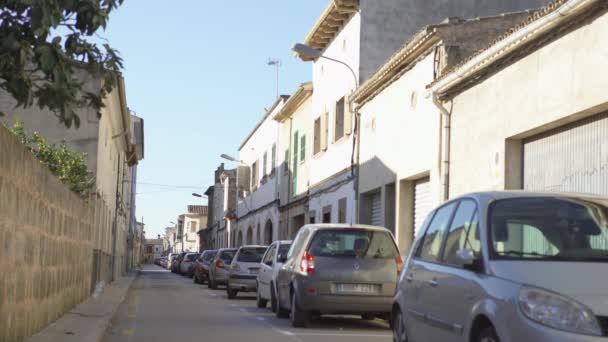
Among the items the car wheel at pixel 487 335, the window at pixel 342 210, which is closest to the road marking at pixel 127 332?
the car wheel at pixel 487 335

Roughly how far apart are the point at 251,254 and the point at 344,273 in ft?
42.6

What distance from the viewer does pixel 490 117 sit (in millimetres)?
17391

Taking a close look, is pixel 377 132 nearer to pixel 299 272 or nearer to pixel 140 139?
pixel 299 272

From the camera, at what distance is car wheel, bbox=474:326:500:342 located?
6.35 metres

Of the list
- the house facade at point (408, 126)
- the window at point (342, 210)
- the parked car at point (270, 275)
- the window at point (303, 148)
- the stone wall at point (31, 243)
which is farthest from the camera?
the window at point (303, 148)

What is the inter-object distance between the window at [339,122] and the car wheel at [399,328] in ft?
74.0

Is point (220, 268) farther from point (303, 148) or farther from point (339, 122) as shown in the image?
point (303, 148)

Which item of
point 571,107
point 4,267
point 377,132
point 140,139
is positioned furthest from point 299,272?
point 140,139

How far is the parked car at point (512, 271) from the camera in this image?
19.4ft

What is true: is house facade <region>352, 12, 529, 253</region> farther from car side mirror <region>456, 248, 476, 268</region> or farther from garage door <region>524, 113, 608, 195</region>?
car side mirror <region>456, 248, 476, 268</region>

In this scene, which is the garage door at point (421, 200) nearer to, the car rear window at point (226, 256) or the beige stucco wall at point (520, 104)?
the beige stucco wall at point (520, 104)

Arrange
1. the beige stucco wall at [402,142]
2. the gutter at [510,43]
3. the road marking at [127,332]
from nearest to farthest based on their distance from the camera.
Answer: the gutter at [510,43]
the road marking at [127,332]
the beige stucco wall at [402,142]

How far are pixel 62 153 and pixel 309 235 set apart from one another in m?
9.06

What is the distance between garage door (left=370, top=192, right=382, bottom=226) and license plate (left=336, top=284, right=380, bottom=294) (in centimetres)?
1167
